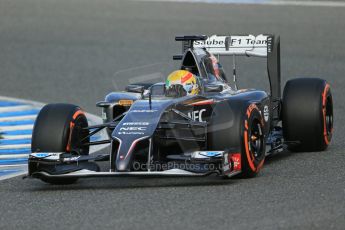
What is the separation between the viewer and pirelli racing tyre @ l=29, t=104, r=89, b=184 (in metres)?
10.2

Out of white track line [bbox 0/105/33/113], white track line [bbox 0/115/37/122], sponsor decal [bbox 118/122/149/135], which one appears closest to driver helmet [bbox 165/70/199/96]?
sponsor decal [bbox 118/122/149/135]

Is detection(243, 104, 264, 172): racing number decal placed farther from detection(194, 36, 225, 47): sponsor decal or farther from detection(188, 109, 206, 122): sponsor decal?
detection(194, 36, 225, 47): sponsor decal

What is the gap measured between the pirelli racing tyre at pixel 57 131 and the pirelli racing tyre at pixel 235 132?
139 centimetres

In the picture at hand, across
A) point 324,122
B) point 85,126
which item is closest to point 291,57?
point 324,122

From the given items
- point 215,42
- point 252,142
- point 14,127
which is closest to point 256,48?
point 215,42

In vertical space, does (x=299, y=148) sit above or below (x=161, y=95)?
below

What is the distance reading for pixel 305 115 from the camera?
37.8ft

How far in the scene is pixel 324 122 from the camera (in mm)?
11688

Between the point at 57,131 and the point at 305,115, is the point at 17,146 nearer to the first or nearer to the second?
the point at 57,131

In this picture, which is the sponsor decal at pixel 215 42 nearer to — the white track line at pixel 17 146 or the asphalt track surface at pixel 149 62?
the asphalt track surface at pixel 149 62

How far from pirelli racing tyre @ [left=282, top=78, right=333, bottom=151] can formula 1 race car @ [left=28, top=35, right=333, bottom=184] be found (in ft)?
0.04

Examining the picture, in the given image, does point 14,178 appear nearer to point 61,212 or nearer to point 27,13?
point 61,212

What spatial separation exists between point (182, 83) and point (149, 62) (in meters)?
9.26

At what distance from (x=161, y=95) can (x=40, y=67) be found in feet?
31.6
